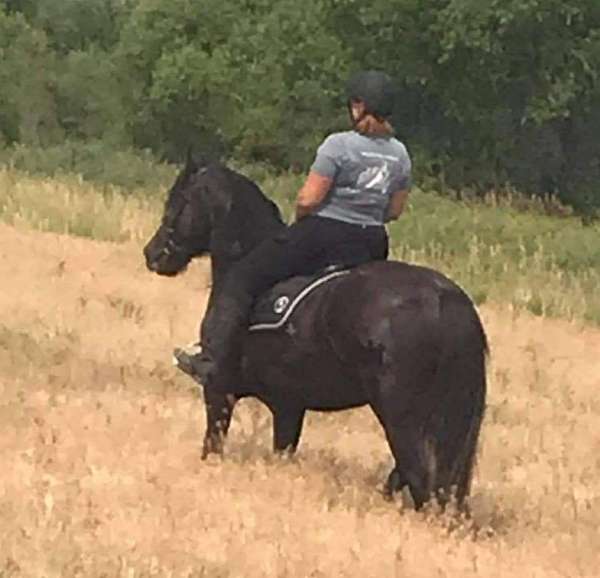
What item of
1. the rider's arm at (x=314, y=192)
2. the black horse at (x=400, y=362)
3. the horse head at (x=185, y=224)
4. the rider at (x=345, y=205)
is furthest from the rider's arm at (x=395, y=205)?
the horse head at (x=185, y=224)

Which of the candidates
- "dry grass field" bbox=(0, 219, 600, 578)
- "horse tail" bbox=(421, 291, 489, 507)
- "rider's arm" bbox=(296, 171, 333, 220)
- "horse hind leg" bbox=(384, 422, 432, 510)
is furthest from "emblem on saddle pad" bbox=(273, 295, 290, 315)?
"horse tail" bbox=(421, 291, 489, 507)

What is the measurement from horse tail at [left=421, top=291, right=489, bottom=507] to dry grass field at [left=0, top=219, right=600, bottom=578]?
26 cm

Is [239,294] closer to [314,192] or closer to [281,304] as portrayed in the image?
[281,304]

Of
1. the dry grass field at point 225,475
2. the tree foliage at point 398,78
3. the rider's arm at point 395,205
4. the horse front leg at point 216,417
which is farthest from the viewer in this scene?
the tree foliage at point 398,78

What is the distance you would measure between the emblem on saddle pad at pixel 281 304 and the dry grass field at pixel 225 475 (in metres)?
0.86

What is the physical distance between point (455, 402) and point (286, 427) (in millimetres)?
1572

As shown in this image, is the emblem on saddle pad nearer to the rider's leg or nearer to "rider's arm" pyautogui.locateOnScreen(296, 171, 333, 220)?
the rider's leg

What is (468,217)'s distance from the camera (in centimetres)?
2877

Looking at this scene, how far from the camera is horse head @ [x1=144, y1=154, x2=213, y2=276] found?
1008 cm

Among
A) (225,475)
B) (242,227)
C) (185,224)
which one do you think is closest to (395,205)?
(242,227)

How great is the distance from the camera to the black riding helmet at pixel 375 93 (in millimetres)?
9289

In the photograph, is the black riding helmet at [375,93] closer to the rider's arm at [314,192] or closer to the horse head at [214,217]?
the rider's arm at [314,192]

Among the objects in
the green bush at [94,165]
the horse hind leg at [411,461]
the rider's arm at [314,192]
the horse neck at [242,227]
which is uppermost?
the rider's arm at [314,192]

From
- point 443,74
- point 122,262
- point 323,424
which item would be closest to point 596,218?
point 443,74
